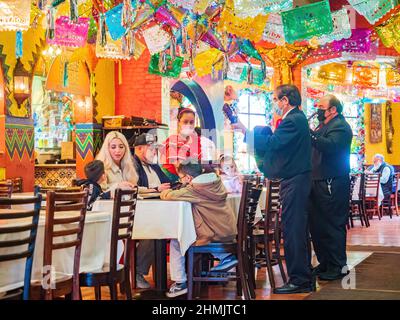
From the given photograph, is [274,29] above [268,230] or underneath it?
above

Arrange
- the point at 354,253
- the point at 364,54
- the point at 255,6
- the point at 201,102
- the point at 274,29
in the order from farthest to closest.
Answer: the point at 201,102, the point at 364,54, the point at 274,29, the point at 354,253, the point at 255,6

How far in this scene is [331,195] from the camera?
7.28 metres

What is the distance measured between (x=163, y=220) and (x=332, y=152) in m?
1.96

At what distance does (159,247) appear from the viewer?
671cm

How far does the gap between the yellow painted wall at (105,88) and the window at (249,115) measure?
5244 millimetres

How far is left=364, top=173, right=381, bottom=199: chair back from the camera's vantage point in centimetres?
1544

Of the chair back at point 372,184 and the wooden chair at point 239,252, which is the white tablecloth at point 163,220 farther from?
the chair back at point 372,184

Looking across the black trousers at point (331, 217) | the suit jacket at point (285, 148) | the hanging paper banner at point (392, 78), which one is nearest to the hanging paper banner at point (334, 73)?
the hanging paper banner at point (392, 78)

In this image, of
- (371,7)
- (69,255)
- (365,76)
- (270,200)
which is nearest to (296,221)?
(270,200)

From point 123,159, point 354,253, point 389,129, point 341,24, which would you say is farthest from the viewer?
point 389,129

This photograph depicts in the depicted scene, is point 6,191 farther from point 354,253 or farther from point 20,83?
point 354,253

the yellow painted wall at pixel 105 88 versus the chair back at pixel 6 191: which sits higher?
the yellow painted wall at pixel 105 88

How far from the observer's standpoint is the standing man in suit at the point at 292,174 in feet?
21.0
